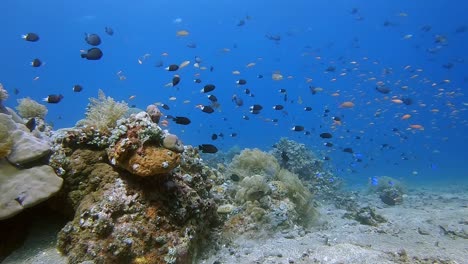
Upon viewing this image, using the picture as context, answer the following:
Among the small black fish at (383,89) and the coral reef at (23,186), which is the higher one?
the small black fish at (383,89)

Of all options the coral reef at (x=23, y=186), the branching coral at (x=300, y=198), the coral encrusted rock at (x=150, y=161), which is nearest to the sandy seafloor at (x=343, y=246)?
the branching coral at (x=300, y=198)

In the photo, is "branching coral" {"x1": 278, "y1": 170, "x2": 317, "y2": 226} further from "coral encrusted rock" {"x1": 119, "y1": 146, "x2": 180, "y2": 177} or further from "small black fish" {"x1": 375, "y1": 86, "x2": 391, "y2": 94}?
"small black fish" {"x1": 375, "y1": 86, "x2": 391, "y2": 94}

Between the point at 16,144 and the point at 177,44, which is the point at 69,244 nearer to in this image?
the point at 16,144

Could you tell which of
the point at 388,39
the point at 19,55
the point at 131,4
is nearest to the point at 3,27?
the point at 19,55

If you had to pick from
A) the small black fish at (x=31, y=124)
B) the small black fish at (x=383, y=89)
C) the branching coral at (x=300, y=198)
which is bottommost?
the small black fish at (x=31, y=124)

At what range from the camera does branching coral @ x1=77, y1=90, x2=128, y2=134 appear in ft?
18.1

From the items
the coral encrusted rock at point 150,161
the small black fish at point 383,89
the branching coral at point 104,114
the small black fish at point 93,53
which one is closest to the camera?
the coral encrusted rock at point 150,161

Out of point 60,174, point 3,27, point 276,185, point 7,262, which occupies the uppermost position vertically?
point 3,27

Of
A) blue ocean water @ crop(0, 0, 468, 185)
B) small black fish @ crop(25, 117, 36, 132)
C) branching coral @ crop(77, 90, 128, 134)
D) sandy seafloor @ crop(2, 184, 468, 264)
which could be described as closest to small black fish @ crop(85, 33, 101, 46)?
small black fish @ crop(25, 117, 36, 132)

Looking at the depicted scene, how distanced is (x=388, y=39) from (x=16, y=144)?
12803 cm

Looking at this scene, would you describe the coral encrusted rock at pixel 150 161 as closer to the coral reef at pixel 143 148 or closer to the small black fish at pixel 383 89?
the coral reef at pixel 143 148

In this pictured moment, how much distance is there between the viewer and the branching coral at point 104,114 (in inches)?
218

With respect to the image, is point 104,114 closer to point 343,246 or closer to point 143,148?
point 143,148

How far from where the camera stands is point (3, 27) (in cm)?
8725
